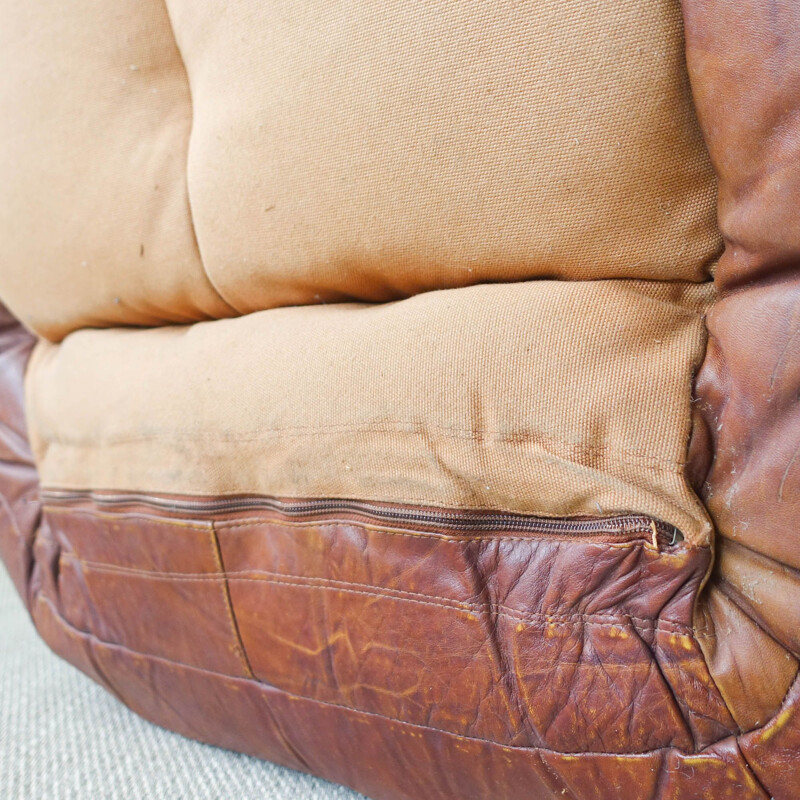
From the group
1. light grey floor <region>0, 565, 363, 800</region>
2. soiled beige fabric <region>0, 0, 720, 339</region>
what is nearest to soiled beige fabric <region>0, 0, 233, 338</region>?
soiled beige fabric <region>0, 0, 720, 339</region>

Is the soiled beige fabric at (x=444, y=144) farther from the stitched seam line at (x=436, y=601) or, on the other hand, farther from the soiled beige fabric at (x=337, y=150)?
the stitched seam line at (x=436, y=601)

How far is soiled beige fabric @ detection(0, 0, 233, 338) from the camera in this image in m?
0.68

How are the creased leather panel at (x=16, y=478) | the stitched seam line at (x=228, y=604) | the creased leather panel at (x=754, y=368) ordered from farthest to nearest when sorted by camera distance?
the creased leather panel at (x=16, y=478), the stitched seam line at (x=228, y=604), the creased leather panel at (x=754, y=368)

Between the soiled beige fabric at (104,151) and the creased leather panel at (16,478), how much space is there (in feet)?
0.69

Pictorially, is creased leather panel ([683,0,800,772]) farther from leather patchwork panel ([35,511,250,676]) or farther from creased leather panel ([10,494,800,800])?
leather patchwork panel ([35,511,250,676])

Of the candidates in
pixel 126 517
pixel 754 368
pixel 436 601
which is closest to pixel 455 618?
pixel 436 601

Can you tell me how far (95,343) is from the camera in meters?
0.80

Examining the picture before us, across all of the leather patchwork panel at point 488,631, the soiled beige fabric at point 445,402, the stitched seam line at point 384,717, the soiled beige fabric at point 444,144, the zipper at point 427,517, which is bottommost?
the stitched seam line at point 384,717

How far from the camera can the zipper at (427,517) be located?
469 millimetres

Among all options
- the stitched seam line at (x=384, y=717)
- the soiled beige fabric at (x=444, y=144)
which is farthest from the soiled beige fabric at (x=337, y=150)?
the stitched seam line at (x=384, y=717)

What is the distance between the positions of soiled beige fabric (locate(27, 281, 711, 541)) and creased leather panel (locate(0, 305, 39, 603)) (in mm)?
269

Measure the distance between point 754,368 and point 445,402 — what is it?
190 mm

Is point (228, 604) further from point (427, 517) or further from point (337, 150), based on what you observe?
point (337, 150)

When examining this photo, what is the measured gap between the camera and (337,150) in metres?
0.54
